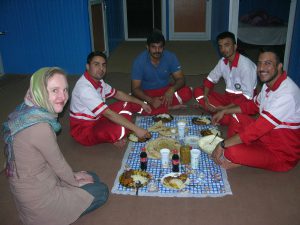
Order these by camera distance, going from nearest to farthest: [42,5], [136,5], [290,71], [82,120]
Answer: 1. [82,120]
2. [290,71]
3. [42,5]
4. [136,5]

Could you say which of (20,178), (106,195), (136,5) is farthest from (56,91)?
(136,5)

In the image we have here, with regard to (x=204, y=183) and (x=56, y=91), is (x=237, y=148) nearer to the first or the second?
(x=204, y=183)

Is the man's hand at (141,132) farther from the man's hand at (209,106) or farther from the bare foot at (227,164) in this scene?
the man's hand at (209,106)

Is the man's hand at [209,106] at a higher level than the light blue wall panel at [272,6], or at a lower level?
lower

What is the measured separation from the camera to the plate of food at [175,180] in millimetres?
2271

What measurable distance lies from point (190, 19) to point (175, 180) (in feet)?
22.7

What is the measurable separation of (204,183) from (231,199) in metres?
Answer: 0.23

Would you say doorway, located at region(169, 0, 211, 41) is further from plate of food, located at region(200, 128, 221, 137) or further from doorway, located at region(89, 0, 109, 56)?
plate of food, located at region(200, 128, 221, 137)

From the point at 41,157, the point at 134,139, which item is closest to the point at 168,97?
the point at 134,139

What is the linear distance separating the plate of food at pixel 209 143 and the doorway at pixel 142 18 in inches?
245

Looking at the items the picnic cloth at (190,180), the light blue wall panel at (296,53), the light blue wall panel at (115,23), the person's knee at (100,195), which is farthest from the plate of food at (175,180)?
the light blue wall panel at (115,23)

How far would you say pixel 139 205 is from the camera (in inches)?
86.6

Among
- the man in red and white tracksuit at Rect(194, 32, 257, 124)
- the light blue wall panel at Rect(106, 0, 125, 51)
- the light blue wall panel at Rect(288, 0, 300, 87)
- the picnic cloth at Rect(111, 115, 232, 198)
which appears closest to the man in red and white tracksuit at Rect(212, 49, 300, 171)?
the picnic cloth at Rect(111, 115, 232, 198)

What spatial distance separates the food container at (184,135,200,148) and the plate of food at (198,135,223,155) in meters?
0.09
